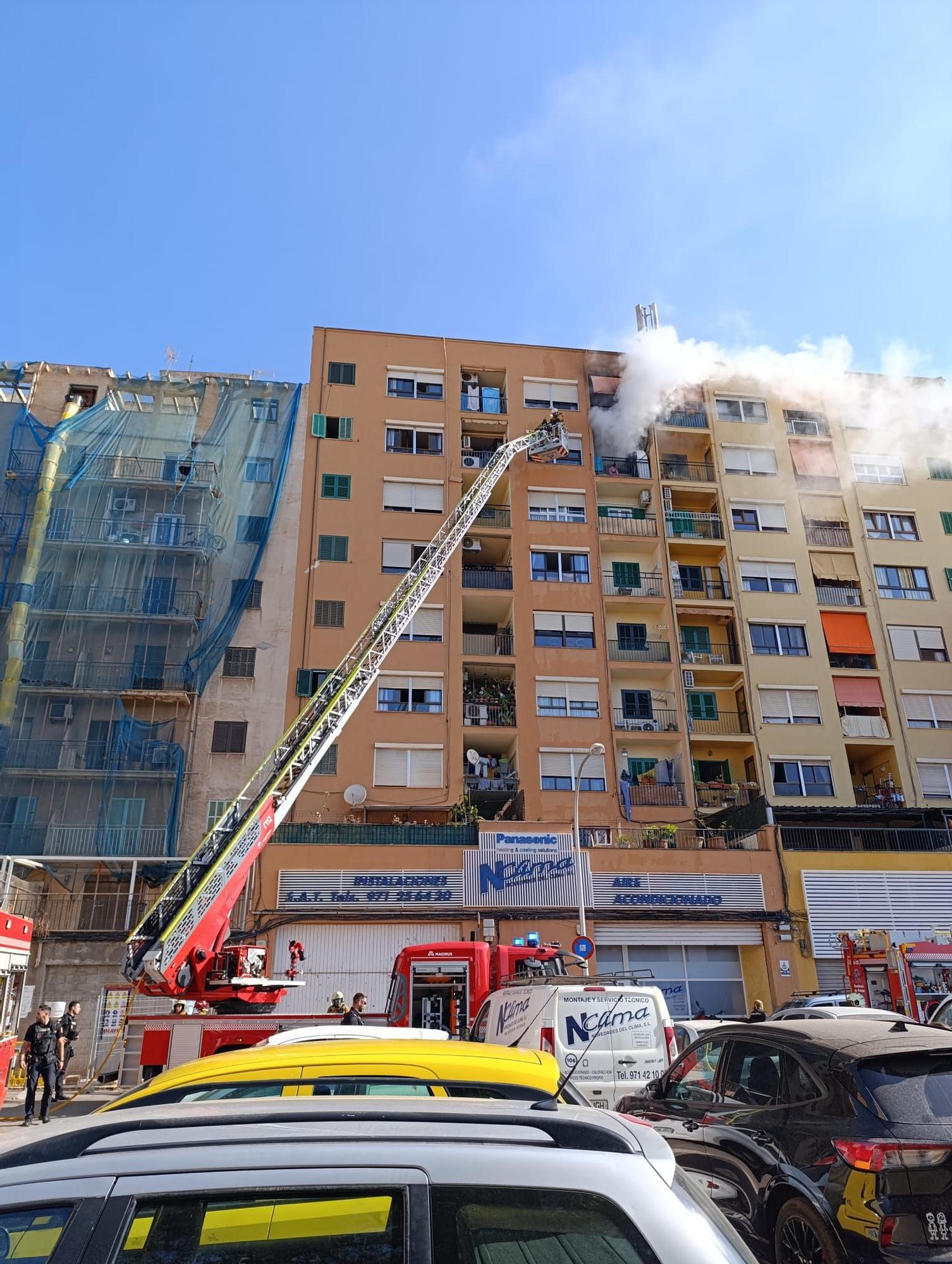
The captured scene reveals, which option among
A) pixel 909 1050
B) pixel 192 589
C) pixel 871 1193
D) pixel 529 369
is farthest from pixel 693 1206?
pixel 529 369

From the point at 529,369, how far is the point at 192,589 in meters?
16.2

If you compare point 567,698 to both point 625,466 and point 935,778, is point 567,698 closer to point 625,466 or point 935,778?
point 625,466

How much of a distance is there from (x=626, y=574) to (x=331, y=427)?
12627mm

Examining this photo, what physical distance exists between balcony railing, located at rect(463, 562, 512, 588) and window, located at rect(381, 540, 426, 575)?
1936 mm

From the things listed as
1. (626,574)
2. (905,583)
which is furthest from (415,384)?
(905,583)

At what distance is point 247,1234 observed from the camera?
7.36 feet

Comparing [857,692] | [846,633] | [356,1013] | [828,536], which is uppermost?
[828,536]

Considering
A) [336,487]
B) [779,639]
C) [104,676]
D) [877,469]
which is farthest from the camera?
[877,469]

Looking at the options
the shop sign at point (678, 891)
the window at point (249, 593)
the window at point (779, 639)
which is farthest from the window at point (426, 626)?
the window at point (779, 639)

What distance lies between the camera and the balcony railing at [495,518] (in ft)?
113

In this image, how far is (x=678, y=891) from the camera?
86.2ft

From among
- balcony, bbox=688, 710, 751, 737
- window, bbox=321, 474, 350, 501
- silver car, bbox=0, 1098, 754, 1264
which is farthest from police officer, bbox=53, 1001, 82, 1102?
balcony, bbox=688, 710, 751, 737

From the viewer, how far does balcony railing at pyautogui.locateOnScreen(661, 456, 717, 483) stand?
121 feet

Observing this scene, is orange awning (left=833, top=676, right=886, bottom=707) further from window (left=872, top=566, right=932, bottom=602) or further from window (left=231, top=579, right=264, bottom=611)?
window (left=231, top=579, right=264, bottom=611)
